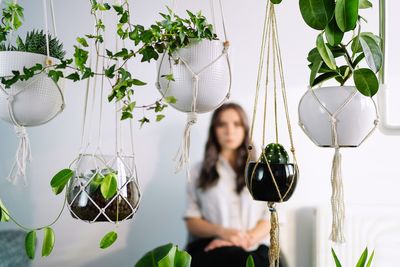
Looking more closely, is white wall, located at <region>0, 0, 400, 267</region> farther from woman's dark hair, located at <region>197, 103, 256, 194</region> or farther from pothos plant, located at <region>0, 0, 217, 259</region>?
pothos plant, located at <region>0, 0, 217, 259</region>

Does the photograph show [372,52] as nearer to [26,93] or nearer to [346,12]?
[346,12]

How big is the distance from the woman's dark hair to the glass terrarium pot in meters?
1.07

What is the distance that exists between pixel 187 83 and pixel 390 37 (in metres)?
1.62

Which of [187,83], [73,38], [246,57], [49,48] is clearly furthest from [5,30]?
[246,57]

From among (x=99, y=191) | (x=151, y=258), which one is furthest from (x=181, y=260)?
(x=151, y=258)

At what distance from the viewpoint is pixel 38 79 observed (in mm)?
840

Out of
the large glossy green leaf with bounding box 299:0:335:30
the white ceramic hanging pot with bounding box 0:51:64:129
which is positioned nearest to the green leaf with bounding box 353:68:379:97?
the large glossy green leaf with bounding box 299:0:335:30

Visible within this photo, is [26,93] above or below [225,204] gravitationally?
above

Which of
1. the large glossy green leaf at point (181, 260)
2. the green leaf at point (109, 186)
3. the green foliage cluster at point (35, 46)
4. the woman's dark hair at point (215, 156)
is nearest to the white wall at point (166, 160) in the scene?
the woman's dark hair at point (215, 156)

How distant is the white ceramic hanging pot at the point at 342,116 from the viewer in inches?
32.5

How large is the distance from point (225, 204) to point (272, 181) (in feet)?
3.55

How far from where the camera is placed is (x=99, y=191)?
799mm

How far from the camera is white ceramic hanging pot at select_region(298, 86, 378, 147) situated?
2.71 feet

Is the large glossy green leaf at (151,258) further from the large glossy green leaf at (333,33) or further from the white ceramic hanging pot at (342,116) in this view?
the large glossy green leaf at (333,33)
